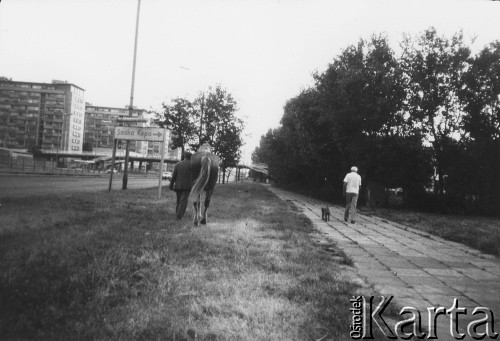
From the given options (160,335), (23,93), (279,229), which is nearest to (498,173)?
(279,229)

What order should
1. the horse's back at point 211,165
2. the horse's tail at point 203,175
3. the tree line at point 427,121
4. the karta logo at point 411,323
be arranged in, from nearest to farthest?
the karta logo at point 411,323 → the horse's tail at point 203,175 → the horse's back at point 211,165 → the tree line at point 427,121

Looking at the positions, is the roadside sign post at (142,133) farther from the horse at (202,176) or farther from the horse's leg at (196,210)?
the horse's leg at (196,210)

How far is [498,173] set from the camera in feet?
73.3

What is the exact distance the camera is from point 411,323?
10.8 feet

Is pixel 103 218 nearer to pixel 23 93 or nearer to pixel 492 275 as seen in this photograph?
pixel 492 275

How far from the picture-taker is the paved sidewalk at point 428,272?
3.99 meters

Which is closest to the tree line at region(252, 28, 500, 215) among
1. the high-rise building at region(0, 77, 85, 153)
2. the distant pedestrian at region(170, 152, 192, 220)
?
the distant pedestrian at region(170, 152, 192, 220)

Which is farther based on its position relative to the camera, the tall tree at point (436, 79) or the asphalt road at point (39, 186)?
the tall tree at point (436, 79)

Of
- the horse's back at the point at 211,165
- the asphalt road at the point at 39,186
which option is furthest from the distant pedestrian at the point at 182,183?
the asphalt road at the point at 39,186

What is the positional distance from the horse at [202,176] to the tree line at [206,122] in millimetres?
22244

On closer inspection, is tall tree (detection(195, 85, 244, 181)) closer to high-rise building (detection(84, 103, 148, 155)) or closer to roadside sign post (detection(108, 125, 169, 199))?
roadside sign post (detection(108, 125, 169, 199))

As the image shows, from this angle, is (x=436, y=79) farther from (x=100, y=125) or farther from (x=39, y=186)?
(x=100, y=125)

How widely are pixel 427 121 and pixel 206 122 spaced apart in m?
16.8


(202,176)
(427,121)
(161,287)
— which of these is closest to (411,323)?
(161,287)
